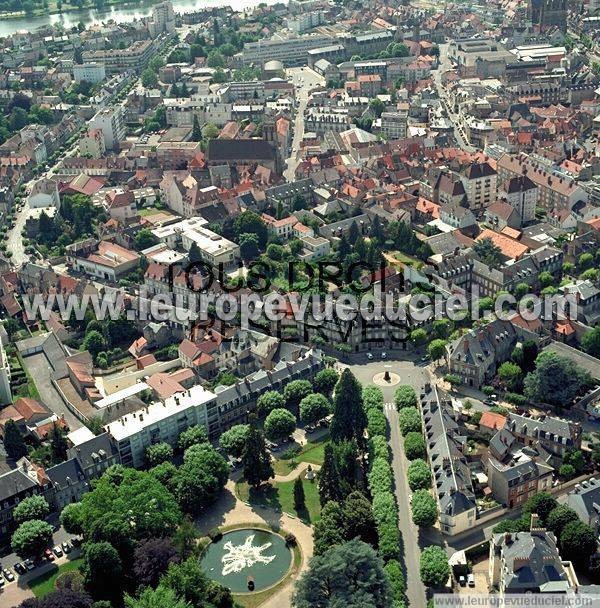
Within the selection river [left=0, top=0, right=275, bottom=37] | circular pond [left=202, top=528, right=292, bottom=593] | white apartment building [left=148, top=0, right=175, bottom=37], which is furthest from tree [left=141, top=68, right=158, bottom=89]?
circular pond [left=202, top=528, right=292, bottom=593]

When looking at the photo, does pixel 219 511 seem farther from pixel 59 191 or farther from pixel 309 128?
pixel 309 128

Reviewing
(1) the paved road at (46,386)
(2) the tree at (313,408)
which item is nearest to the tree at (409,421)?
(2) the tree at (313,408)

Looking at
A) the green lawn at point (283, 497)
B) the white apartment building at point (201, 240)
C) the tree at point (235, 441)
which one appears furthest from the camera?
the white apartment building at point (201, 240)

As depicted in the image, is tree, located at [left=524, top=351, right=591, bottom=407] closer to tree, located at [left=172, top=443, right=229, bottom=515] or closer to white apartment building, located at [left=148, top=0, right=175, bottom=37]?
tree, located at [left=172, top=443, right=229, bottom=515]

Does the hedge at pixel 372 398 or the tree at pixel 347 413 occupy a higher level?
the tree at pixel 347 413

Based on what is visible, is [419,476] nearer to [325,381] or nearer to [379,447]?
[379,447]

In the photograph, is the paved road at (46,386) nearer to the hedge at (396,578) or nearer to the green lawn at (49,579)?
the green lawn at (49,579)
